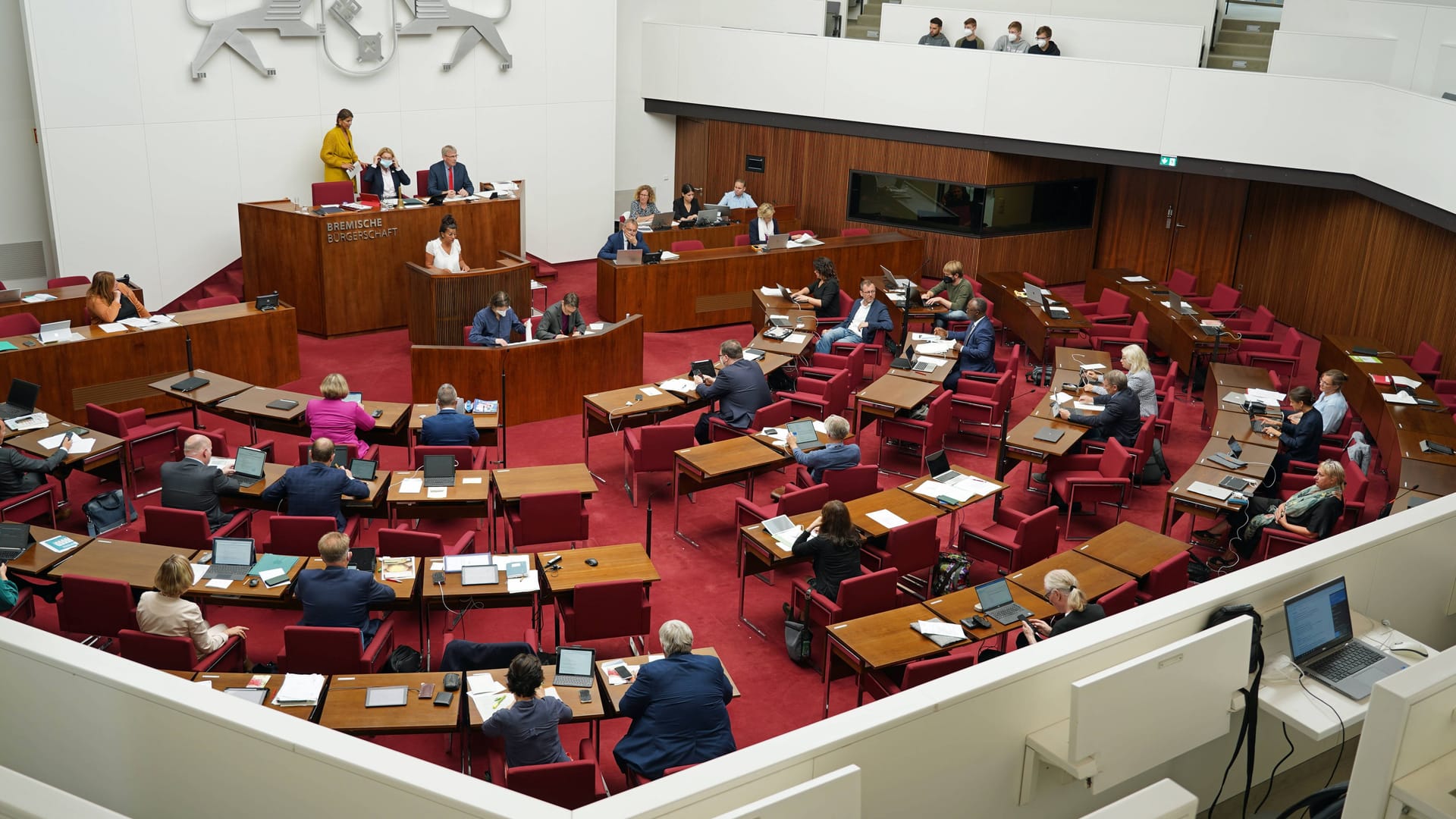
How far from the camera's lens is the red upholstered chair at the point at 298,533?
25.8ft

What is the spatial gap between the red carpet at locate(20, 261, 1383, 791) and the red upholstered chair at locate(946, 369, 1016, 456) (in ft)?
1.11

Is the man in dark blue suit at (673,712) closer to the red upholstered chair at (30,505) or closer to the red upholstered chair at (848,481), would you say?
the red upholstered chair at (848,481)

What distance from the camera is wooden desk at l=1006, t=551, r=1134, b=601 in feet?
24.5

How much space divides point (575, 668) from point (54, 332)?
288 inches

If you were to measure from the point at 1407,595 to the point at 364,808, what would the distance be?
5.11 m

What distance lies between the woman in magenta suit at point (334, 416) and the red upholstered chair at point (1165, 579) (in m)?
6.19

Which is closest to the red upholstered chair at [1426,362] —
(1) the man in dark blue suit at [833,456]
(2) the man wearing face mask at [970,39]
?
(1) the man in dark blue suit at [833,456]

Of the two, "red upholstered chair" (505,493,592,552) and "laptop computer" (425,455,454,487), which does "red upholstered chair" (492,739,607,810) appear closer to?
"red upholstered chair" (505,493,592,552)

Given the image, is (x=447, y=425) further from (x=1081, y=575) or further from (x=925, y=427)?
(x=1081, y=575)

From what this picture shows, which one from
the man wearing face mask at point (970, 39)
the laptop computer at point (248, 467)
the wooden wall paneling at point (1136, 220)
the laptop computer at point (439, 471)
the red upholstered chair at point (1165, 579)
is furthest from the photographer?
the wooden wall paneling at point (1136, 220)

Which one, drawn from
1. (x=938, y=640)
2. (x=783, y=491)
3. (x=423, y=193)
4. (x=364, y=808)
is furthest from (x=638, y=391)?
(x=364, y=808)

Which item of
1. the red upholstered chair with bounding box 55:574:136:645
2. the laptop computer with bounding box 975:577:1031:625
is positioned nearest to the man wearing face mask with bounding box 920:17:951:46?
the laptop computer with bounding box 975:577:1031:625

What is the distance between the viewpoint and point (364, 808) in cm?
382

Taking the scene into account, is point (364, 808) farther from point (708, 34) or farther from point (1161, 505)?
point (708, 34)
